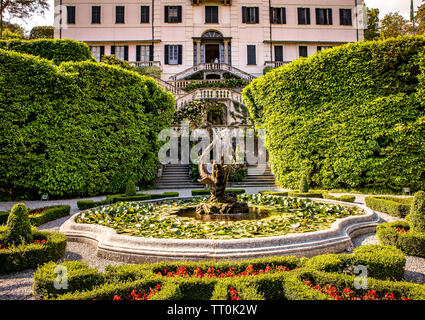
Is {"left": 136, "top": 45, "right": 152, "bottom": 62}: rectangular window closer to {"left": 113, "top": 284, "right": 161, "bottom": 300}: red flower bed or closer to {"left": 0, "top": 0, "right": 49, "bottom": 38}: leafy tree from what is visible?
{"left": 0, "top": 0, "right": 49, "bottom": 38}: leafy tree

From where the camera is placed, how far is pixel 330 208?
24.5 ft

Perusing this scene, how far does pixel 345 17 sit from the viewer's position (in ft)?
99.1

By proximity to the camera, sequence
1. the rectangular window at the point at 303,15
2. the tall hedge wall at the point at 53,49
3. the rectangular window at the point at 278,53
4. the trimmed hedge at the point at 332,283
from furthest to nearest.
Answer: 1. the rectangular window at the point at 303,15
2. the rectangular window at the point at 278,53
3. the tall hedge wall at the point at 53,49
4. the trimmed hedge at the point at 332,283

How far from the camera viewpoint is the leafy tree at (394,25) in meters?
33.7

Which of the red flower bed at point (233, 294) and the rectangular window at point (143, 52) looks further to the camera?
the rectangular window at point (143, 52)

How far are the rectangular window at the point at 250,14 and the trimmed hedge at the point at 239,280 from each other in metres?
30.8

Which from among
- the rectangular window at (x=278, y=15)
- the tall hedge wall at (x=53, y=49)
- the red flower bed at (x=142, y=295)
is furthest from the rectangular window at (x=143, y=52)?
the red flower bed at (x=142, y=295)

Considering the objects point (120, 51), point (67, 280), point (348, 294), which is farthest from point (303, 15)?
point (67, 280)

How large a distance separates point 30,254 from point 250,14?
31.6 metres

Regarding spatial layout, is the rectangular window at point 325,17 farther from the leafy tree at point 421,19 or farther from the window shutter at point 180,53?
the window shutter at point 180,53

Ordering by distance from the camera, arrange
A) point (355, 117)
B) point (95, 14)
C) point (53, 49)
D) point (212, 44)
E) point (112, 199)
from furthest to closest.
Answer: point (212, 44) → point (95, 14) → point (53, 49) → point (355, 117) → point (112, 199)

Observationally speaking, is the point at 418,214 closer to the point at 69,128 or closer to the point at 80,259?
the point at 80,259

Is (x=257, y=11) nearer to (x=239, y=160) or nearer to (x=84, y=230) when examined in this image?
(x=239, y=160)

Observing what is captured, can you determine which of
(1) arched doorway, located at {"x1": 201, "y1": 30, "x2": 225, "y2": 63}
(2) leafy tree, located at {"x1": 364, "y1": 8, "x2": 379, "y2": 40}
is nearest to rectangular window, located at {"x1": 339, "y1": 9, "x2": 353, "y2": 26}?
(2) leafy tree, located at {"x1": 364, "y1": 8, "x2": 379, "y2": 40}
